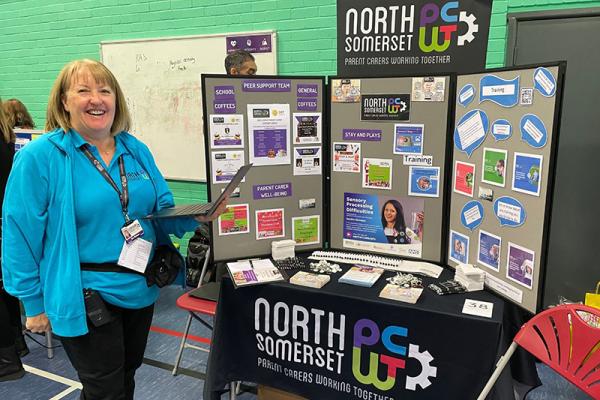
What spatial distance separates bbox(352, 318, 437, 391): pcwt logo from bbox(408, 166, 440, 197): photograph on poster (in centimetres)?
63

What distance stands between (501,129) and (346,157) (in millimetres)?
706

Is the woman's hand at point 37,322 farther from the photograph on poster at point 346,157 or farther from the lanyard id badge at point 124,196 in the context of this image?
the photograph on poster at point 346,157

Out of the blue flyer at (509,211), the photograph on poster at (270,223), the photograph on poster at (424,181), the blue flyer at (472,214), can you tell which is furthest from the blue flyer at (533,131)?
the photograph on poster at (270,223)

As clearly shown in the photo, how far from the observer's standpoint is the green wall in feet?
11.1

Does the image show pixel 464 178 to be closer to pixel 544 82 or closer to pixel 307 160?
pixel 544 82

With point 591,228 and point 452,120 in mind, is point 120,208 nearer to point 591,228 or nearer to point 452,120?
point 452,120

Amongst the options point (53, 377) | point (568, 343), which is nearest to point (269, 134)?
point (568, 343)

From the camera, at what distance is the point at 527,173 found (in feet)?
5.05

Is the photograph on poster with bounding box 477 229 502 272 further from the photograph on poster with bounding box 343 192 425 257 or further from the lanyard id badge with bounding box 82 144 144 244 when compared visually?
the lanyard id badge with bounding box 82 144 144 244

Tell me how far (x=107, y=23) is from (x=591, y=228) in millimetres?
4327

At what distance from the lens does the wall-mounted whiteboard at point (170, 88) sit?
3.77m

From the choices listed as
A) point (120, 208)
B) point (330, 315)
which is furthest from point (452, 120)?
point (120, 208)

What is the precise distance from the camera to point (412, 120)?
195 centimetres

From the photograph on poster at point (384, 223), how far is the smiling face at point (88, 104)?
112 cm
